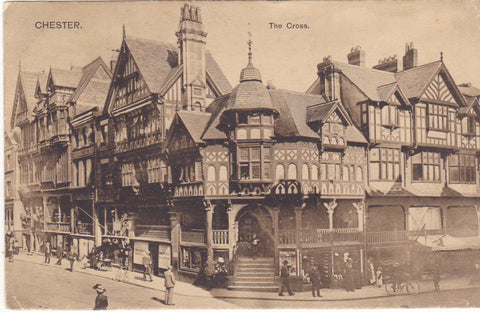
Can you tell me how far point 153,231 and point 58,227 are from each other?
7909 millimetres

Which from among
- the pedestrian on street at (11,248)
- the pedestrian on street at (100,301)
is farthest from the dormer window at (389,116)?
the pedestrian on street at (11,248)

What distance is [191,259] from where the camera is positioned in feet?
73.2

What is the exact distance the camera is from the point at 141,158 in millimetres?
25156

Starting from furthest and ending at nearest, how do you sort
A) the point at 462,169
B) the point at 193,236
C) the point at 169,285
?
the point at 462,169 → the point at 193,236 → the point at 169,285

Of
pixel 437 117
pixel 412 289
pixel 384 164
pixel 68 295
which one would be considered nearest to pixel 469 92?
pixel 437 117

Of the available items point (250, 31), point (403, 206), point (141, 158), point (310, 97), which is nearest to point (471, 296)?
point (403, 206)

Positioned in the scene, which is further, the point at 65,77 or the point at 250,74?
the point at 65,77

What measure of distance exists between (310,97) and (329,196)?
448 centimetres

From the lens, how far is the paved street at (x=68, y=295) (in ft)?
60.0

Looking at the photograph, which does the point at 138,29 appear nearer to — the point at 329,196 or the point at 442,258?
the point at 329,196

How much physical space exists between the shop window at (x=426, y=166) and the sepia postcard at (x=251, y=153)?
65 mm

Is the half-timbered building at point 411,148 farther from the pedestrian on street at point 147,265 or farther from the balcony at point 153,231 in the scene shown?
the pedestrian on street at point 147,265

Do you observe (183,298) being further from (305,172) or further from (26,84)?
(26,84)

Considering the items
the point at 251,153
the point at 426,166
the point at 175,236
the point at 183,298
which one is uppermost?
the point at 251,153
